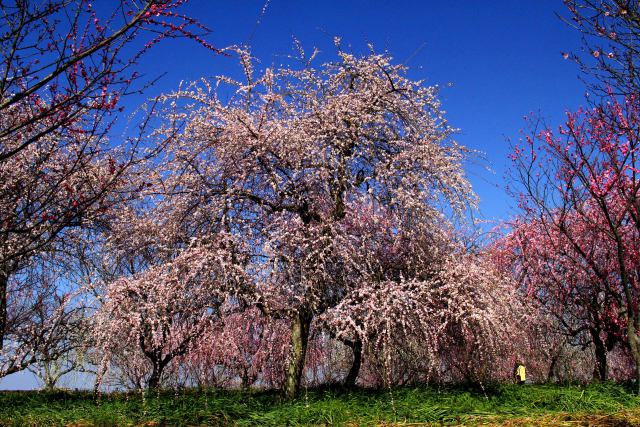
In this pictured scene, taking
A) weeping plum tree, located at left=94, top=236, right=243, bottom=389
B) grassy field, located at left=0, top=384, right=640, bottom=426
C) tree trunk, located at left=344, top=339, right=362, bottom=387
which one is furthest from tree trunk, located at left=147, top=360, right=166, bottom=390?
tree trunk, located at left=344, top=339, right=362, bottom=387

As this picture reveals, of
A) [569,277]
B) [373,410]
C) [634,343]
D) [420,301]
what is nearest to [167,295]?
[373,410]

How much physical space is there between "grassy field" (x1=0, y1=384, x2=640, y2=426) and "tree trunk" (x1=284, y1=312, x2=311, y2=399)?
293mm

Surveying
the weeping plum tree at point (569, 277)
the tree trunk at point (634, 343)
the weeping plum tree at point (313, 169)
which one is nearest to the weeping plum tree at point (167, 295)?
the weeping plum tree at point (313, 169)

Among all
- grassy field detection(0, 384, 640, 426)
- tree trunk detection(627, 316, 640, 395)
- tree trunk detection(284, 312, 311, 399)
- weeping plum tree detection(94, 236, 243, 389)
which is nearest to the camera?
grassy field detection(0, 384, 640, 426)

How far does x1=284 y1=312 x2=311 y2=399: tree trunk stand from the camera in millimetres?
8609

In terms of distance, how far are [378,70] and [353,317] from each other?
4.85 m

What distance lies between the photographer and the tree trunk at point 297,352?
28.2 feet

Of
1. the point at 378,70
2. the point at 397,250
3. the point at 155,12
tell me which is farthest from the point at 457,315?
the point at 155,12

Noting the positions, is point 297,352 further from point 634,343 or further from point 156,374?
→ point 634,343

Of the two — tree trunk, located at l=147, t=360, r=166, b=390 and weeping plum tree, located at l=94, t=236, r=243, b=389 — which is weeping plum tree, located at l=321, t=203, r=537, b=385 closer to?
weeping plum tree, located at l=94, t=236, r=243, b=389

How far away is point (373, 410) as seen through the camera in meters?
6.90

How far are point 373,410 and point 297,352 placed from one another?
2.17 metres

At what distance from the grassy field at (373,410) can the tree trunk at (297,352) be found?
0.29 m

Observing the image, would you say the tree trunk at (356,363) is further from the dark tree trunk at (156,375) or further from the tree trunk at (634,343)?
the tree trunk at (634,343)
